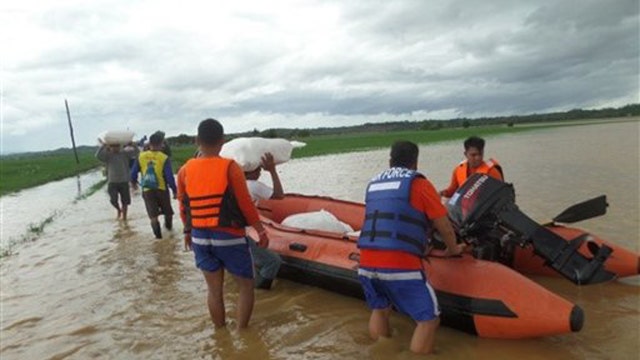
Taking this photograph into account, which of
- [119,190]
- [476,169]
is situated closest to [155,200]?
[119,190]

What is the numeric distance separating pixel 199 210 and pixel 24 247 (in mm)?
6843

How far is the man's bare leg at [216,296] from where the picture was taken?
177 inches

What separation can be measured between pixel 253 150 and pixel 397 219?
2282 mm

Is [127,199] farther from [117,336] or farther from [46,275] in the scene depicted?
[117,336]

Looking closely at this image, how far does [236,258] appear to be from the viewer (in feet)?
14.4

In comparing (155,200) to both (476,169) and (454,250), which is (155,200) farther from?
(454,250)

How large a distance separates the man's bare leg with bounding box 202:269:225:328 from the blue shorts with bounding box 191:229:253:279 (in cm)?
6

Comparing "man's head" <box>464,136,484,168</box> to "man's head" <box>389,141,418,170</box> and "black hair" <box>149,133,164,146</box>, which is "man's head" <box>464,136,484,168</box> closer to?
"man's head" <box>389,141,418,170</box>

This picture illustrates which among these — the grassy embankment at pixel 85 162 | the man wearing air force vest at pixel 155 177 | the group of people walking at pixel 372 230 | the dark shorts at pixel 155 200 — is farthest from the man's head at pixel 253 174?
the grassy embankment at pixel 85 162

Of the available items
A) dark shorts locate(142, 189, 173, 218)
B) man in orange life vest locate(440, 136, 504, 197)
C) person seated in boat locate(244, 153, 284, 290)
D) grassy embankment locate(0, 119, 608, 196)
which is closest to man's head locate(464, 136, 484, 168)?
man in orange life vest locate(440, 136, 504, 197)

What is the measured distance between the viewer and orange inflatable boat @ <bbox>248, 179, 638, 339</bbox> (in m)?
3.94

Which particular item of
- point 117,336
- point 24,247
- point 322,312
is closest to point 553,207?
point 322,312

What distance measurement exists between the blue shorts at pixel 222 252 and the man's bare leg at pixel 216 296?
6 cm

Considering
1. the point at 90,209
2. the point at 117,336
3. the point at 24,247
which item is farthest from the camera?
the point at 90,209
